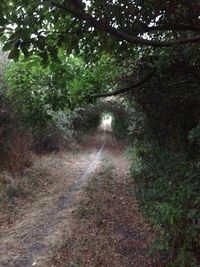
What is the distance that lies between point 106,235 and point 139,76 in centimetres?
428

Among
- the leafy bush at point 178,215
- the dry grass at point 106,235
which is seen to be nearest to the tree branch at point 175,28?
the leafy bush at point 178,215

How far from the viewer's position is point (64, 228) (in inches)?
316

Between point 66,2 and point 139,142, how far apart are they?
814 cm

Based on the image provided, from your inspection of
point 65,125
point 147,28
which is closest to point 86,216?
point 147,28

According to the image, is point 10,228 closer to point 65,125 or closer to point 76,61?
point 76,61

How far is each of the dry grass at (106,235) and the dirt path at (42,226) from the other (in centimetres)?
28

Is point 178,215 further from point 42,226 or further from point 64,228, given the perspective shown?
point 42,226

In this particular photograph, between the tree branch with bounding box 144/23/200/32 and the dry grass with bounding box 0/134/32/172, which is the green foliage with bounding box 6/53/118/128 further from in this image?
the dry grass with bounding box 0/134/32/172

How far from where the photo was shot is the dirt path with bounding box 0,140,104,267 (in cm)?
678

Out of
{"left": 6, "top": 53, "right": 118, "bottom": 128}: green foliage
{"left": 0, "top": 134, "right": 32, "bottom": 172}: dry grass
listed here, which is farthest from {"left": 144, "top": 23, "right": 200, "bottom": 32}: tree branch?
{"left": 0, "top": 134, "right": 32, "bottom": 172}: dry grass

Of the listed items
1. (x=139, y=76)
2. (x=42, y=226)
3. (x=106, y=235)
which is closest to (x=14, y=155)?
(x=42, y=226)

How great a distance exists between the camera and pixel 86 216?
8.93 m

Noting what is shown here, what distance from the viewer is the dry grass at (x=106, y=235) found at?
6.72 meters

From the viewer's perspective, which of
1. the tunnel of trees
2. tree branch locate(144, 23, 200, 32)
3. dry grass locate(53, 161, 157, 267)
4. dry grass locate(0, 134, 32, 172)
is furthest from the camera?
dry grass locate(0, 134, 32, 172)
